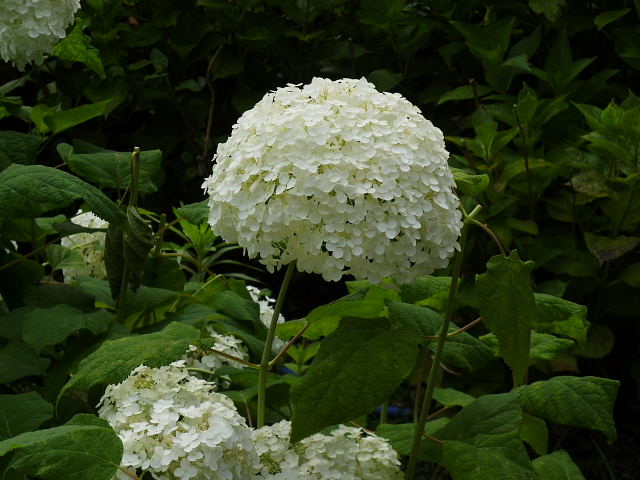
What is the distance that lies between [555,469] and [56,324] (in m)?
0.97

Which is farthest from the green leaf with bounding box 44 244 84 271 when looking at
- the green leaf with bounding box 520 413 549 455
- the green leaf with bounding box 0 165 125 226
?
the green leaf with bounding box 520 413 549 455

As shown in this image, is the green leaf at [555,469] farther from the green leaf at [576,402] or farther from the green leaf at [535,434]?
the green leaf at [535,434]

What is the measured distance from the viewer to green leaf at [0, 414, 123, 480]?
45.4 inches

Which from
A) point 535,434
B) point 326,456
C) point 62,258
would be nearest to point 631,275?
point 535,434

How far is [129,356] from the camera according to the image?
1327mm

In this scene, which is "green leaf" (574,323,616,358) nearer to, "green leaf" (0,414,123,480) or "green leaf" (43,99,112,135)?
"green leaf" (43,99,112,135)

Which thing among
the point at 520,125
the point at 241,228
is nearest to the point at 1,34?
the point at 241,228

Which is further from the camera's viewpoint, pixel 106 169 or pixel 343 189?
pixel 106 169

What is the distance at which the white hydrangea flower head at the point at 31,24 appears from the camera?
6.37ft

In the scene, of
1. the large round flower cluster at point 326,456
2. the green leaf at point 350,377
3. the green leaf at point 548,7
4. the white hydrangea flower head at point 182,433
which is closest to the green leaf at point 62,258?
the white hydrangea flower head at point 182,433

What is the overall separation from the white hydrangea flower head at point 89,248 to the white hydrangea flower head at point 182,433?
918 mm

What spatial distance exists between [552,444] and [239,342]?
1.45 metres

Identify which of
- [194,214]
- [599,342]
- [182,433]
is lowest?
[599,342]

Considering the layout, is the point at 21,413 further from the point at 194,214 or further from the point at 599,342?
the point at 599,342
